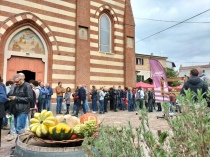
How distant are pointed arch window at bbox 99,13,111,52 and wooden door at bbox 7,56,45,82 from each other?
5067 millimetres

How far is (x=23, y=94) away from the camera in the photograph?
567 centimetres

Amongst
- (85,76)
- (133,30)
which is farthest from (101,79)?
(133,30)

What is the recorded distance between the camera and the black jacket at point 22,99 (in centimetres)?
557

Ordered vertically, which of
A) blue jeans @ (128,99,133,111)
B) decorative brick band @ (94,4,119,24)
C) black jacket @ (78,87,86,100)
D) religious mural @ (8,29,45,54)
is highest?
decorative brick band @ (94,4,119,24)

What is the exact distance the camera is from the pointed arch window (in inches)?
688

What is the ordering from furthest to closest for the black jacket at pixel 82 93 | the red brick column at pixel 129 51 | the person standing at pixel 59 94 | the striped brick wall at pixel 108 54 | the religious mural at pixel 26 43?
the red brick column at pixel 129 51 → the striped brick wall at pixel 108 54 → the person standing at pixel 59 94 → the religious mural at pixel 26 43 → the black jacket at pixel 82 93

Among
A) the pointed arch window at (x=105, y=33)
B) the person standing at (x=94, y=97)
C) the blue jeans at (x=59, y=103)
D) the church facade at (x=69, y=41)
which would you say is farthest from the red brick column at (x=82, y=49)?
the blue jeans at (x=59, y=103)

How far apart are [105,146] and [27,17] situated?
13.4 metres

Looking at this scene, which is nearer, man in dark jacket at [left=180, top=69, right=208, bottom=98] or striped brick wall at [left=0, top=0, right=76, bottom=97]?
man in dark jacket at [left=180, top=69, right=208, bottom=98]

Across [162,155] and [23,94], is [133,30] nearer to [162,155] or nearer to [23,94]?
[23,94]

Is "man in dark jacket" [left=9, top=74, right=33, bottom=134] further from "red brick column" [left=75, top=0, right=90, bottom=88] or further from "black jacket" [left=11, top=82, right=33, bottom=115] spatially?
"red brick column" [left=75, top=0, right=90, bottom=88]

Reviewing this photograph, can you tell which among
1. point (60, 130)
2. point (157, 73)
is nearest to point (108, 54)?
point (157, 73)

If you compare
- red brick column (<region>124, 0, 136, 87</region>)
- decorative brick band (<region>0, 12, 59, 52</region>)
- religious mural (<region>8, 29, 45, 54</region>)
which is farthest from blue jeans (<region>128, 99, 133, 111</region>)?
religious mural (<region>8, 29, 45, 54</region>)

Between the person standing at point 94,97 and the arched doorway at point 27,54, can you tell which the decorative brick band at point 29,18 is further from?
the person standing at point 94,97
